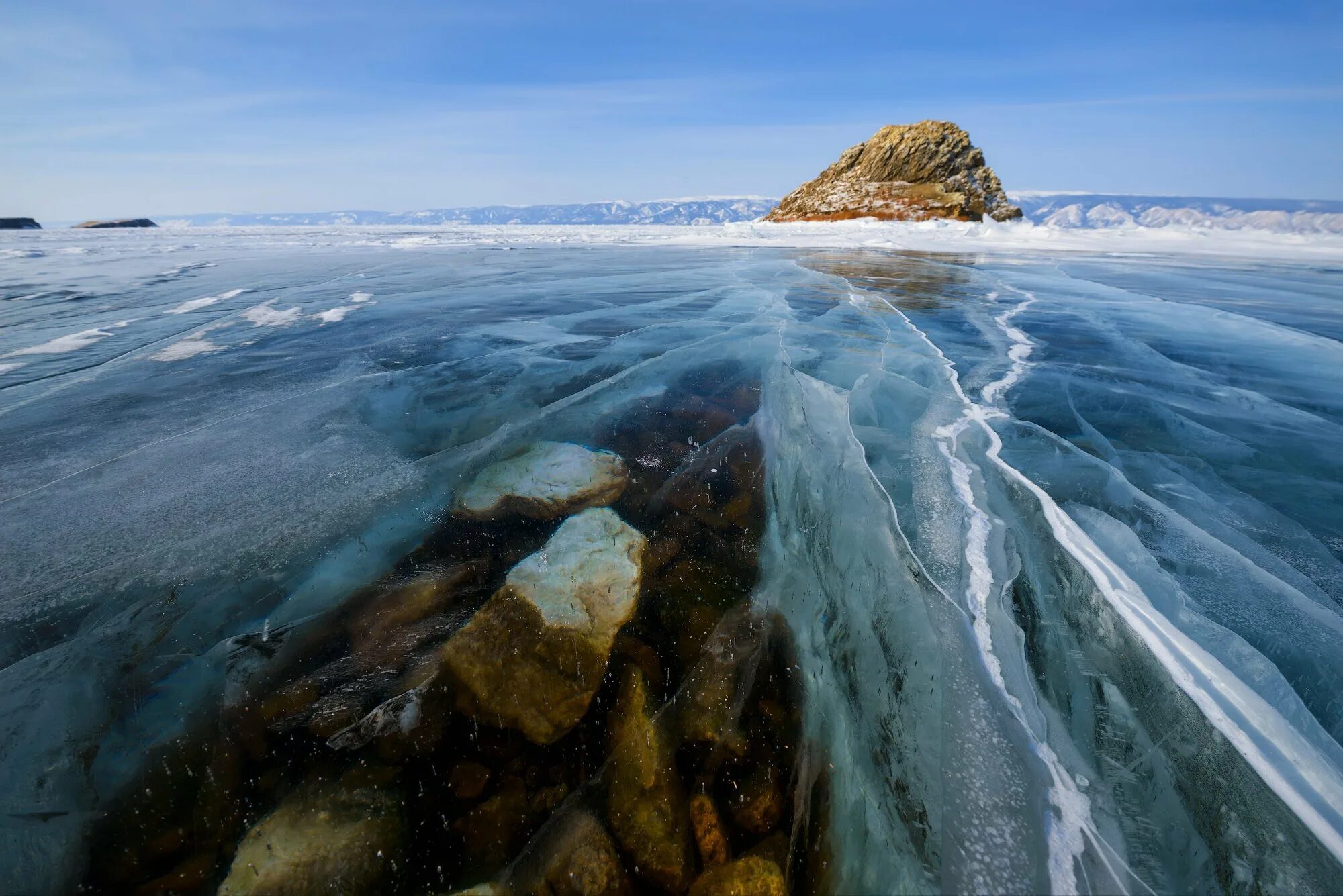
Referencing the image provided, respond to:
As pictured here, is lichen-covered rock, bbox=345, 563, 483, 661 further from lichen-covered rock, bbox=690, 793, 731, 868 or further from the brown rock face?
the brown rock face

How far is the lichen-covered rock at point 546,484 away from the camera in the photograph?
3.24 meters

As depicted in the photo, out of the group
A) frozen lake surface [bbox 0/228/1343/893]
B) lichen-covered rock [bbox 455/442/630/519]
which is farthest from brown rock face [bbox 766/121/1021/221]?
lichen-covered rock [bbox 455/442/630/519]

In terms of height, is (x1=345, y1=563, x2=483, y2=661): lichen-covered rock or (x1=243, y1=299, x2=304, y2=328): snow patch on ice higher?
(x1=243, y1=299, x2=304, y2=328): snow patch on ice

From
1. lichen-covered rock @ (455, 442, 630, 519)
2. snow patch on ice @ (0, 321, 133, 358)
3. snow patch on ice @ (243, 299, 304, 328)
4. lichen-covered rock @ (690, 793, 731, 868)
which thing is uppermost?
snow patch on ice @ (243, 299, 304, 328)

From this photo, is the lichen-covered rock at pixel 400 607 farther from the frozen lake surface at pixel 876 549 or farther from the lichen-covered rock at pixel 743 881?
the lichen-covered rock at pixel 743 881

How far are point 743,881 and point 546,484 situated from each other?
2.37 meters

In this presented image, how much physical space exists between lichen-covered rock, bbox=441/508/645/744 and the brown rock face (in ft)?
130

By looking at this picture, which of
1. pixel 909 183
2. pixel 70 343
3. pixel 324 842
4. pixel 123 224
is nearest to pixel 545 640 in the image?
pixel 324 842

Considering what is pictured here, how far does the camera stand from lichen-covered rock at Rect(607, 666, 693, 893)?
1.68 m

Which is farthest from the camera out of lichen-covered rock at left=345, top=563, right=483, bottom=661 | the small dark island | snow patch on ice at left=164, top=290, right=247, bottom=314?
the small dark island

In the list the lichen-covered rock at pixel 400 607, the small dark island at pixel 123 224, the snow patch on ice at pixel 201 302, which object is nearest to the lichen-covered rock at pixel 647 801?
the lichen-covered rock at pixel 400 607

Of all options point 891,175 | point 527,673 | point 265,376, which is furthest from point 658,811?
point 891,175

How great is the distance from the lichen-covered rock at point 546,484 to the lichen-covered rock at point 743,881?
78.5 inches

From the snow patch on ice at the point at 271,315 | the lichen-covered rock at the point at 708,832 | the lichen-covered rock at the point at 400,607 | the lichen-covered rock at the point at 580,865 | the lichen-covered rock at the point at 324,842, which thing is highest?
the snow patch on ice at the point at 271,315
